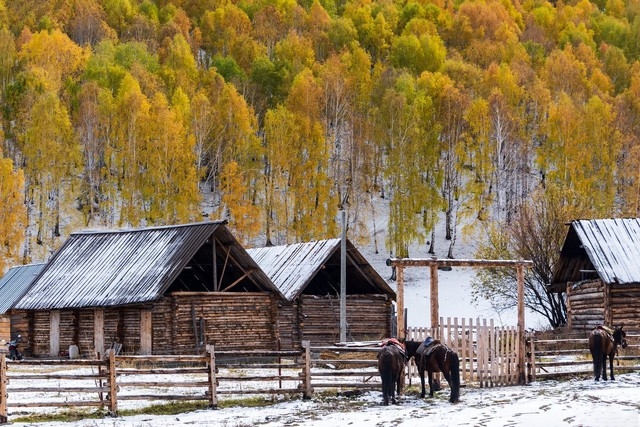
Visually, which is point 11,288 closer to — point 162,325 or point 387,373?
point 162,325

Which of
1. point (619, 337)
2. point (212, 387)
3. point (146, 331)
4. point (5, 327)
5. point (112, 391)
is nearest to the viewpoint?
point (112, 391)

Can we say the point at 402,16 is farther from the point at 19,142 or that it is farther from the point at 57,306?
the point at 57,306

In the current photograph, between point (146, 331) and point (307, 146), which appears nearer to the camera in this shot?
point (146, 331)

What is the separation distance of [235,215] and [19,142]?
17.2 m

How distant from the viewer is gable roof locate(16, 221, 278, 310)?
37.2 metres

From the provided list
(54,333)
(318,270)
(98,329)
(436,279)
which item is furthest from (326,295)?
(436,279)

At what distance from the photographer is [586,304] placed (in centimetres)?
A: 4078

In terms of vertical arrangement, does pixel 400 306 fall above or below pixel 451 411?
above

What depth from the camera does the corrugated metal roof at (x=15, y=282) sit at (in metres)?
49.1

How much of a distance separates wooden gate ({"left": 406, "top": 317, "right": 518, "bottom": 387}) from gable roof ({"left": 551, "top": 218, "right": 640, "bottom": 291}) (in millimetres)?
11899

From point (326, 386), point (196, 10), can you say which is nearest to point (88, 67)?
point (196, 10)

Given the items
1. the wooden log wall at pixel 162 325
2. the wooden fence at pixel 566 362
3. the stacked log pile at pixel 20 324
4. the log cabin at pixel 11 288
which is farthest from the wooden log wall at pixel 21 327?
the wooden fence at pixel 566 362

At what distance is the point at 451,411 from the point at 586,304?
21.7 metres

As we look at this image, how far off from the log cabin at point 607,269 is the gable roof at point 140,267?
11368 millimetres
